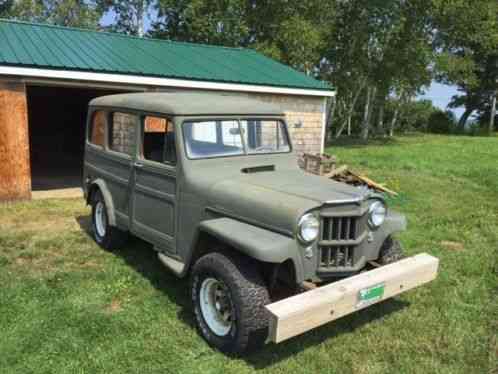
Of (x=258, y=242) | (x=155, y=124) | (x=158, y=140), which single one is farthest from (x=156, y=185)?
(x=258, y=242)

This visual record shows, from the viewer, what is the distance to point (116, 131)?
505 cm

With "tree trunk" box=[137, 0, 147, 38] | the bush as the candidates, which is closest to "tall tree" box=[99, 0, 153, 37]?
"tree trunk" box=[137, 0, 147, 38]

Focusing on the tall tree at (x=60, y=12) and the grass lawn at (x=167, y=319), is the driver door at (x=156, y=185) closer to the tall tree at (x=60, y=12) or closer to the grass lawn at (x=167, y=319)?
the grass lawn at (x=167, y=319)

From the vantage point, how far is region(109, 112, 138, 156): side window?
4.60 metres

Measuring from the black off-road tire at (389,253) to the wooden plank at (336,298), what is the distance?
22 centimetres

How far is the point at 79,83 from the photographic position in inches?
326

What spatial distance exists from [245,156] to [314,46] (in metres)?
15.8

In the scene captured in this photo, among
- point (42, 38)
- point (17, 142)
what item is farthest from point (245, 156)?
point (42, 38)

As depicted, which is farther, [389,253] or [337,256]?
[389,253]

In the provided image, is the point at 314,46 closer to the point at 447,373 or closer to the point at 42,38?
the point at 42,38

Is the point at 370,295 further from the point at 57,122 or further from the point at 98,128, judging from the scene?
the point at 57,122

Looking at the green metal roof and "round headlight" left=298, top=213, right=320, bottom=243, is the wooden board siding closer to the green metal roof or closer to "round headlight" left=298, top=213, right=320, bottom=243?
the green metal roof

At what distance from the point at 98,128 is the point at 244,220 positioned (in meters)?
2.85

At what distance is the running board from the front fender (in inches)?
25.9
